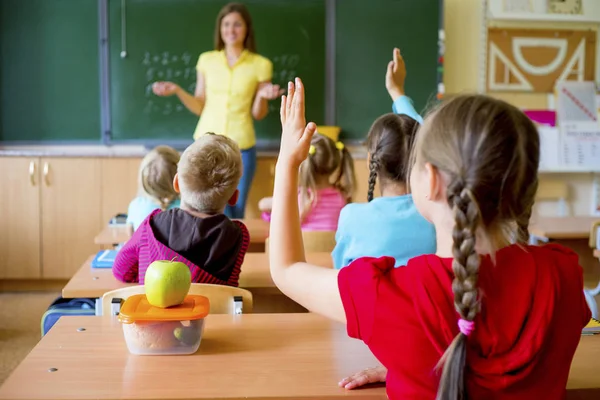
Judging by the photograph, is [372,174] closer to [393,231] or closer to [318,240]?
[393,231]

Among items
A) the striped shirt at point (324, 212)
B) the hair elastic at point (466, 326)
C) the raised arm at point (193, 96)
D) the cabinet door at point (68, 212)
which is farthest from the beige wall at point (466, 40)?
the hair elastic at point (466, 326)

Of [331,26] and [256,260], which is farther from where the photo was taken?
[331,26]

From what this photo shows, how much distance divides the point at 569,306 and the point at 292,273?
46 centimetres

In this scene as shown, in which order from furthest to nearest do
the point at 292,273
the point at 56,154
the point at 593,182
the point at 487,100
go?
the point at 593,182 < the point at 56,154 < the point at 292,273 < the point at 487,100

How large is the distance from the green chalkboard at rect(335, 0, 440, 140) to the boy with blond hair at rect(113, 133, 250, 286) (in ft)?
9.96

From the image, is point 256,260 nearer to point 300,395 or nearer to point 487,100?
point 300,395

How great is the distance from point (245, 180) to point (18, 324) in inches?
67.1

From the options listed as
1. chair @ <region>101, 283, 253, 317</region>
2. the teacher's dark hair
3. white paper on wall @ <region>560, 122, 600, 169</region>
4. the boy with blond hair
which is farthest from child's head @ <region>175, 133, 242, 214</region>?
white paper on wall @ <region>560, 122, 600, 169</region>

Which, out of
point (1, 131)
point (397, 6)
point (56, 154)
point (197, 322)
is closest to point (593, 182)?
point (397, 6)

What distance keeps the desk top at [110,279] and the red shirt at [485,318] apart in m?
1.31

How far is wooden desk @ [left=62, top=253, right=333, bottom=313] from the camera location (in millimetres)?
2293

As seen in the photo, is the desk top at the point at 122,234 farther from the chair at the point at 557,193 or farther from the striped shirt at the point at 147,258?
the chair at the point at 557,193

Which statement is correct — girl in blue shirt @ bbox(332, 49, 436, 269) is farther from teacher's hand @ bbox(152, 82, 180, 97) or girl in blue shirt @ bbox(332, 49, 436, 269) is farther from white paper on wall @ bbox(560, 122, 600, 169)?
white paper on wall @ bbox(560, 122, 600, 169)

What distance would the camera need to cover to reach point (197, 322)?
59.8 inches
